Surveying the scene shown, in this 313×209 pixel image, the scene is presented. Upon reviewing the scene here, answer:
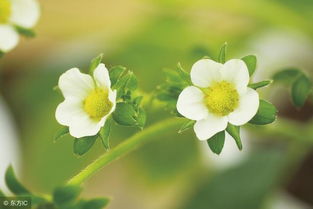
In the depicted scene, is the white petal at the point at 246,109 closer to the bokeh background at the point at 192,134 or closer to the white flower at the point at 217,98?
the white flower at the point at 217,98

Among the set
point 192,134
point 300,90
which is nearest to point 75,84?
point 300,90

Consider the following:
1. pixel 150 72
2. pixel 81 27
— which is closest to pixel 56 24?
pixel 81 27

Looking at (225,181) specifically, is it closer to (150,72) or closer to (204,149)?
(204,149)

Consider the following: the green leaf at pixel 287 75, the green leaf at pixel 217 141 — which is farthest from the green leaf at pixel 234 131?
the green leaf at pixel 287 75

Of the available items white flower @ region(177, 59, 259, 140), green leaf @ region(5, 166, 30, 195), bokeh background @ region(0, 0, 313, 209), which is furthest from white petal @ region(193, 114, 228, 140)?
bokeh background @ region(0, 0, 313, 209)

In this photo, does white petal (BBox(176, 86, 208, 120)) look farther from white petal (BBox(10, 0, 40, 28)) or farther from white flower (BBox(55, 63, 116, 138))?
white petal (BBox(10, 0, 40, 28))

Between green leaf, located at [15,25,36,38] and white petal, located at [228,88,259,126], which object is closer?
white petal, located at [228,88,259,126]
